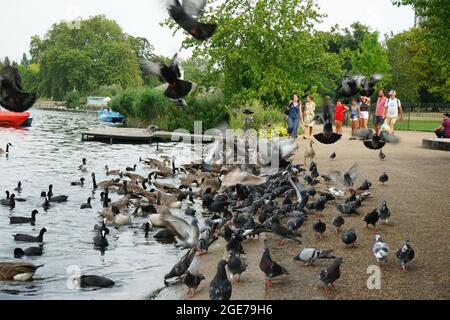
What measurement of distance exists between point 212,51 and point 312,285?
31.4 m

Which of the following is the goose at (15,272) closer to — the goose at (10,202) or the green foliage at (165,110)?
the goose at (10,202)

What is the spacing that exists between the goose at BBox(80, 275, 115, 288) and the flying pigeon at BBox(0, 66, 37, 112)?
3686 millimetres

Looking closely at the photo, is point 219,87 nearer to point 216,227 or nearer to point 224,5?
point 224,5

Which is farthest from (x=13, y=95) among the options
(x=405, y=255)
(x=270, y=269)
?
(x=405, y=255)

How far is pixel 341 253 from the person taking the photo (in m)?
9.02

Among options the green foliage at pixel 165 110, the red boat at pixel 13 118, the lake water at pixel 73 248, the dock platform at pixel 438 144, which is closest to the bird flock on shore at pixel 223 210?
the lake water at pixel 73 248

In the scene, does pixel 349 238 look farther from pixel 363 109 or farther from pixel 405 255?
pixel 363 109

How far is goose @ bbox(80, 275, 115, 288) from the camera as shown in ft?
30.1

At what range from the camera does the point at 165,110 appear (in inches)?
1816

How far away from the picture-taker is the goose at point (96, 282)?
9.16 m

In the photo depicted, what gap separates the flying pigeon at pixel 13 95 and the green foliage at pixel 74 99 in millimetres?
103312
